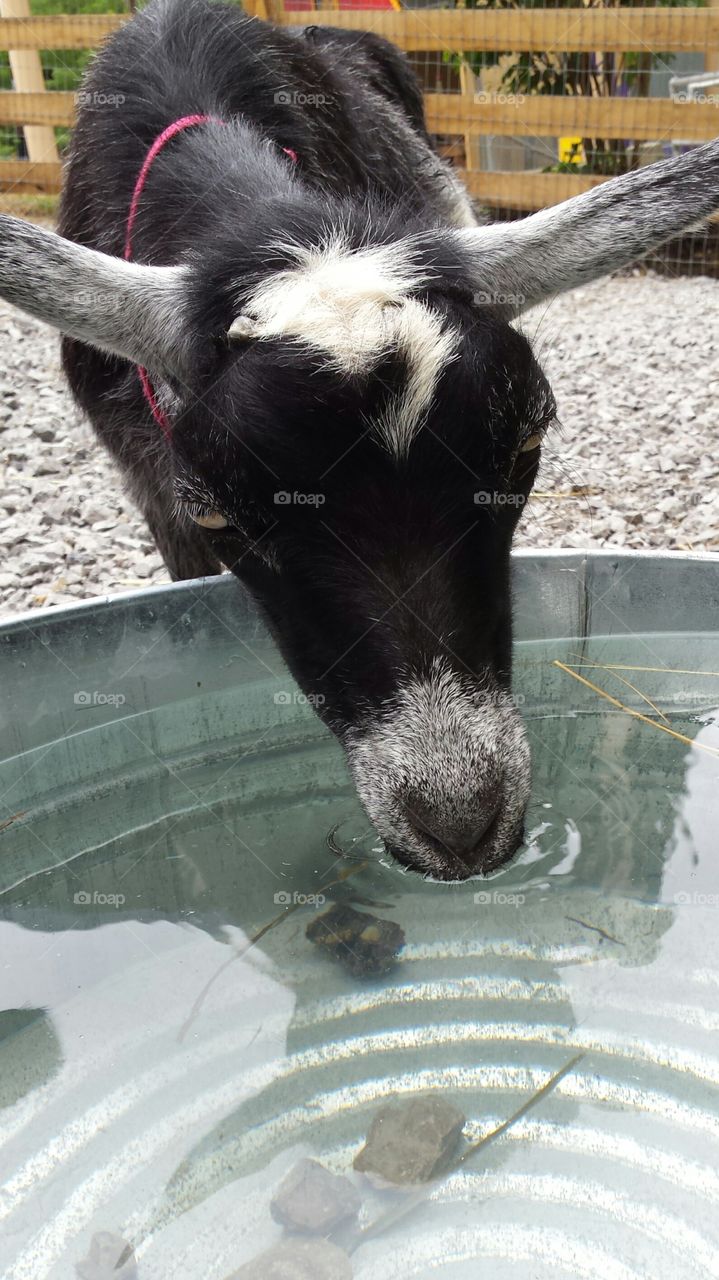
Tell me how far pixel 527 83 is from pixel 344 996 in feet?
42.4

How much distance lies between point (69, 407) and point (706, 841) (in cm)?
606

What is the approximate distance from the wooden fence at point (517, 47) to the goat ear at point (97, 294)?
927 centimetres

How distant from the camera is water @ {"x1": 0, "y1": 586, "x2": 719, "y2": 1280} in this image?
9.86 ft

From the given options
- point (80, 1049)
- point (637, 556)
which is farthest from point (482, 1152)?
point (637, 556)

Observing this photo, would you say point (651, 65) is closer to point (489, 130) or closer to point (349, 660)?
point (489, 130)

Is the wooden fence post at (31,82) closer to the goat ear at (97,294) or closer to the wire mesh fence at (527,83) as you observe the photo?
the wire mesh fence at (527,83)

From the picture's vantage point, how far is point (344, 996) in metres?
3.61

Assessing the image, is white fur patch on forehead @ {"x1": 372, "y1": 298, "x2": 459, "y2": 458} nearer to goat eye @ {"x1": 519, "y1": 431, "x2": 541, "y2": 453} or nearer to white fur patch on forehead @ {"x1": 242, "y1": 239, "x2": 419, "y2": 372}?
white fur patch on forehead @ {"x1": 242, "y1": 239, "x2": 419, "y2": 372}

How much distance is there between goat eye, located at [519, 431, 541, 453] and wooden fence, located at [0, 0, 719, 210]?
32.5 feet

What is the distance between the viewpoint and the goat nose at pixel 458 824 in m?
2.50

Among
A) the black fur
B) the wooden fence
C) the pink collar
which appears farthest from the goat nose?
the wooden fence

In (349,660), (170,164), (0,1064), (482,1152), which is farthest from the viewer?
(170,164)

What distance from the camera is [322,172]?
455 centimetres

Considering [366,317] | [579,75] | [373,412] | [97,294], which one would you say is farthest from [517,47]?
[373,412]
